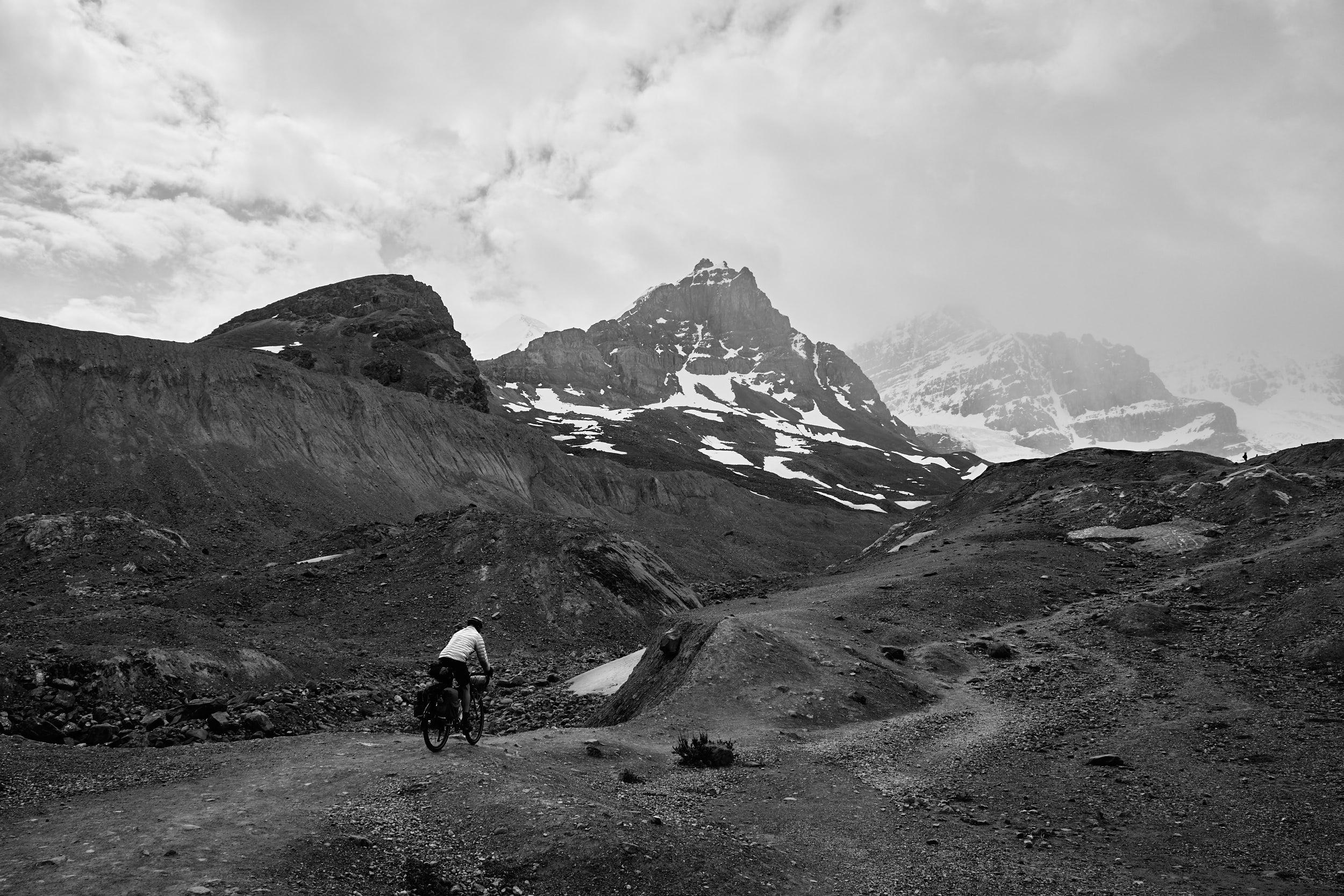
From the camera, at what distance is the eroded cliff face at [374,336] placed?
361ft

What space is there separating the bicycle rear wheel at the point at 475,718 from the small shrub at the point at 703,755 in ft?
11.3

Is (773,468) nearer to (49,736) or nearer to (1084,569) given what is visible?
(1084,569)

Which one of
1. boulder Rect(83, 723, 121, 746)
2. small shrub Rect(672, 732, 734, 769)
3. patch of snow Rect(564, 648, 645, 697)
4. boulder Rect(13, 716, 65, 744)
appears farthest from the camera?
patch of snow Rect(564, 648, 645, 697)

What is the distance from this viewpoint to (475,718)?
14.2 m

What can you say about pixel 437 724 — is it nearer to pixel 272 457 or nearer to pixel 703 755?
pixel 703 755

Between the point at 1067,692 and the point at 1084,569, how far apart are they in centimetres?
1665

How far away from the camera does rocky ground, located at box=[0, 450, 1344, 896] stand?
8.99 metres

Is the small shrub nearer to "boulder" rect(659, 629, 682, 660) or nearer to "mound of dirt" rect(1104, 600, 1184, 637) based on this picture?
"boulder" rect(659, 629, 682, 660)

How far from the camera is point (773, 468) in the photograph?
552 feet

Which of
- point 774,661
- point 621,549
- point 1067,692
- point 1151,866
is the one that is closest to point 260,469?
point 621,549

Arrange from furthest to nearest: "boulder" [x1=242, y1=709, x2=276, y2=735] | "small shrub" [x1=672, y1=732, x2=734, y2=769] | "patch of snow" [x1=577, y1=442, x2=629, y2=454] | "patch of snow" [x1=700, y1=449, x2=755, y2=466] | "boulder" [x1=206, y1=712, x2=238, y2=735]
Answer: "patch of snow" [x1=700, y1=449, x2=755, y2=466] → "patch of snow" [x1=577, y1=442, x2=629, y2=454] → "boulder" [x1=242, y1=709, x2=276, y2=735] → "boulder" [x1=206, y1=712, x2=238, y2=735] → "small shrub" [x1=672, y1=732, x2=734, y2=769]

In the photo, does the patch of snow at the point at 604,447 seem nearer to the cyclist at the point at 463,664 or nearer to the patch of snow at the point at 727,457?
the patch of snow at the point at 727,457

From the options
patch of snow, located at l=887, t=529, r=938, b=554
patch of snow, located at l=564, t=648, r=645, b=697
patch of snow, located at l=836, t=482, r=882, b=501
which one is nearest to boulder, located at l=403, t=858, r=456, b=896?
patch of snow, located at l=564, t=648, r=645, b=697

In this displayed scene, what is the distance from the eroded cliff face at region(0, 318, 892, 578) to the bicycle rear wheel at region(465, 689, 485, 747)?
45.3m
